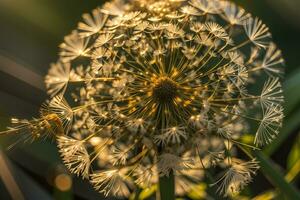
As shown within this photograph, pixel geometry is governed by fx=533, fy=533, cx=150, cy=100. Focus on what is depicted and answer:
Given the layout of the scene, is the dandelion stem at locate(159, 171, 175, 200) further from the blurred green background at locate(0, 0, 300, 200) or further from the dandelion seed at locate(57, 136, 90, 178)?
the blurred green background at locate(0, 0, 300, 200)

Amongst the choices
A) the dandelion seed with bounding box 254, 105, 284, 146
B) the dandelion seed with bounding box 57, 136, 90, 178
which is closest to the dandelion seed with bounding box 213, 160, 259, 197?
the dandelion seed with bounding box 254, 105, 284, 146

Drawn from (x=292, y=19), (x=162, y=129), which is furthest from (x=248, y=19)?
(x=292, y=19)

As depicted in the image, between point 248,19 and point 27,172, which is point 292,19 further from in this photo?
point 27,172

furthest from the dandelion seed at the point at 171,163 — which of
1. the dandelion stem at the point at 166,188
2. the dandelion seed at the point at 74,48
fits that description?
the dandelion seed at the point at 74,48

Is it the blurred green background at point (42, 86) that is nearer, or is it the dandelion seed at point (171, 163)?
the dandelion seed at point (171, 163)

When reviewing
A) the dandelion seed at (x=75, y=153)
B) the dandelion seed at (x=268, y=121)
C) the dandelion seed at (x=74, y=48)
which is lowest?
the dandelion seed at (x=75, y=153)

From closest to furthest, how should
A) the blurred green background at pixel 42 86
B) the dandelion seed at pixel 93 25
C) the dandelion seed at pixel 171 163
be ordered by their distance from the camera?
the dandelion seed at pixel 171 163 → the dandelion seed at pixel 93 25 → the blurred green background at pixel 42 86

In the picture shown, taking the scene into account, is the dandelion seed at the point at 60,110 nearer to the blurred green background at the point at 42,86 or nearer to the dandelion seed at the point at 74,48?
the dandelion seed at the point at 74,48

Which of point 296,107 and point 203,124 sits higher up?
point 296,107
